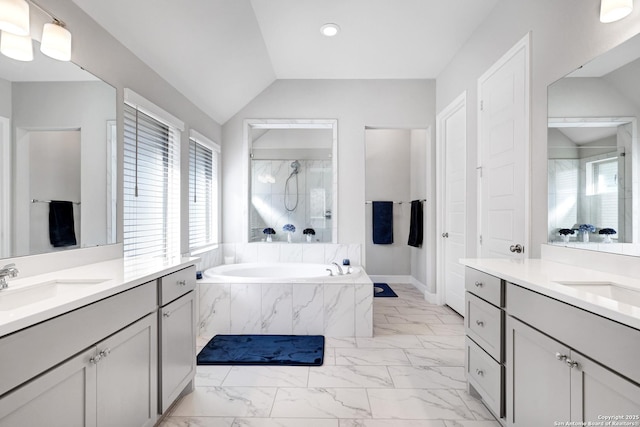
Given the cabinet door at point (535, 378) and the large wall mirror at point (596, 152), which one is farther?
the large wall mirror at point (596, 152)

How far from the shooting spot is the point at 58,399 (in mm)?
910

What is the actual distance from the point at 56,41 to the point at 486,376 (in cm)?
263

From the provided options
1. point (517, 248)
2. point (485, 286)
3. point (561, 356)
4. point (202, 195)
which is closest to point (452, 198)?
point (517, 248)

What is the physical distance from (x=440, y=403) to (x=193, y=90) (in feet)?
10.2

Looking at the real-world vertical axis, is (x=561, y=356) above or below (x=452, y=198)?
below

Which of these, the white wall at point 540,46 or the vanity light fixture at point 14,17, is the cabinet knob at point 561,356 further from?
the vanity light fixture at point 14,17

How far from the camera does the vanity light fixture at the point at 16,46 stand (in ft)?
3.87

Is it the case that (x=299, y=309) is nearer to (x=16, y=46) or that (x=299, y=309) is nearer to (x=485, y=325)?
(x=485, y=325)

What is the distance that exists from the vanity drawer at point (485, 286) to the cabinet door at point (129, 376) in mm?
1652

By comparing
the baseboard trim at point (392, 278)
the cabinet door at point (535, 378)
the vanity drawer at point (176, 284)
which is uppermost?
the vanity drawer at point (176, 284)

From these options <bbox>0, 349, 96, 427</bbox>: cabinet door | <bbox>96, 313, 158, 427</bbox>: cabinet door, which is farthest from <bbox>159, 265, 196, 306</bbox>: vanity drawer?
<bbox>0, 349, 96, 427</bbox>: cabinet door

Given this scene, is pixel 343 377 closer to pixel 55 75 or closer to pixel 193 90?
pixel 55 75

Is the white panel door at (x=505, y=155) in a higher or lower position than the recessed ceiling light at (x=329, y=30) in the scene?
lower

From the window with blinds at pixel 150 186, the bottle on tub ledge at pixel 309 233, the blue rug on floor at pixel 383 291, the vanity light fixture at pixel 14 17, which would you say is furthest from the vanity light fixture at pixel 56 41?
the blue rug on floor at pixel 383 291
